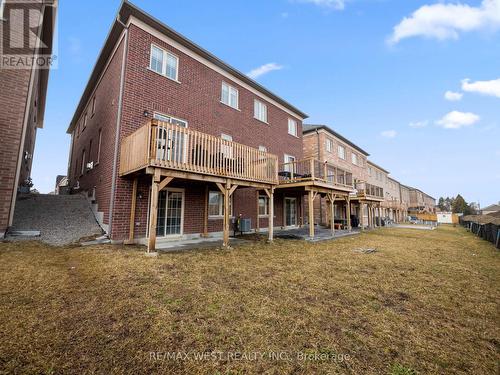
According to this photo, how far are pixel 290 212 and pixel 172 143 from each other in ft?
37.9

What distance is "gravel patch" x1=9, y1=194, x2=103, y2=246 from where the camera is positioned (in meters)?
8.03

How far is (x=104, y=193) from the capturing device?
944 centimetres

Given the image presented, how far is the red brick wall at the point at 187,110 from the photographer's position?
8.89 m

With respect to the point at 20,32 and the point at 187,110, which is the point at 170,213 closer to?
the point at 187,110

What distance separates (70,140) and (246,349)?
2630cm

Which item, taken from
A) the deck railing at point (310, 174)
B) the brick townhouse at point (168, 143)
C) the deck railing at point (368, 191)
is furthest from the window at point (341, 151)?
the brick townhouse at point (168, 143)

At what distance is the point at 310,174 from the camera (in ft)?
39.5

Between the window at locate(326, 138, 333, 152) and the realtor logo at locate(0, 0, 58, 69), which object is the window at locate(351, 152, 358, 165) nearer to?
the window at locate(326, 138, 333, 152)

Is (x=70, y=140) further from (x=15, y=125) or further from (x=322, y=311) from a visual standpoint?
(x=322, y=311)

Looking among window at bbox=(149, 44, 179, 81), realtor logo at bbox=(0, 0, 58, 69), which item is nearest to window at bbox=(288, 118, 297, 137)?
window at bbox=(149, 44, 179, 81)

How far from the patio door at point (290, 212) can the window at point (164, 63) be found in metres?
10.7

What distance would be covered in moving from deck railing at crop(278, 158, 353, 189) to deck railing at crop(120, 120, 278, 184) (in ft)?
10.4

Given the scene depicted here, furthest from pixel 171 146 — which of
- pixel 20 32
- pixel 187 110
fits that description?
pixel 20 32

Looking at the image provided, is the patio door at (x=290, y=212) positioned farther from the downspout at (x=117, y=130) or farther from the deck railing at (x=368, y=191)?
A: the downspout at (x=117, y=130)
